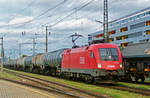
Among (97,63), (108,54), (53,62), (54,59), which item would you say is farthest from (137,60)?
(53,62)

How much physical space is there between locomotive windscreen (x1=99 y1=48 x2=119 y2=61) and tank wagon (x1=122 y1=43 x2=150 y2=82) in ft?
7.76

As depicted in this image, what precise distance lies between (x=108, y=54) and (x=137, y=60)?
11.4 ft

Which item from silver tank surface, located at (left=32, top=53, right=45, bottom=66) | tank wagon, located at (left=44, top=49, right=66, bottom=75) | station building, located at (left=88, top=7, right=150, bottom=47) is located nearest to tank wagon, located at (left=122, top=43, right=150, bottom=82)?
tank wagon, located at (left=44, top=49, right=66, bottom=75)

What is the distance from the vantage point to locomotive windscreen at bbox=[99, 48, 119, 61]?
17148 millimetres

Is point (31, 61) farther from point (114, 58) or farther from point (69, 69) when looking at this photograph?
point (114, 58)

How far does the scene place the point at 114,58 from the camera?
17.3 m

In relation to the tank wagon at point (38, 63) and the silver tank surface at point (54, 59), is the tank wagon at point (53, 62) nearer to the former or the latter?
the silver tank surface at point (54, 59)

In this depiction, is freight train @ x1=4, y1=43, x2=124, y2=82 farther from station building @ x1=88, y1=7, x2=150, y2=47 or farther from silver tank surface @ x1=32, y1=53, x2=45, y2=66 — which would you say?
station building @ x1=88, y1=7, x2=150, y2=47

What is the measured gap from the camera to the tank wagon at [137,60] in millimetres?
18422

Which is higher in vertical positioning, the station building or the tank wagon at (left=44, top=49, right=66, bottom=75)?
the station building

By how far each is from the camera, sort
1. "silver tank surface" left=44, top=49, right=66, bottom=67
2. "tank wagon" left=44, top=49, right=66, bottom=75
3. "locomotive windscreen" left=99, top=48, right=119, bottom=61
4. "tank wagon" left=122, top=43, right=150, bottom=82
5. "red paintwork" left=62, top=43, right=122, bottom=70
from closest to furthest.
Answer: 1. "red paintwork" left=62, top=43, right=122, bottom=70
2. "locomotive windscreen" left=99, top=48, right=119, bottom=61
3. "tank wagon" left=122, top=43, right=150, bottom=82
4. "tank wagon" left=44, top=49, right=66, bottom=75
5. "silver tank surface" left=44, top=49, right=66, bottom=67

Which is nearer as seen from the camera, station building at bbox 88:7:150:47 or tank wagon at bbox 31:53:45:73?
tank wagon at bbox 31:53:45:73

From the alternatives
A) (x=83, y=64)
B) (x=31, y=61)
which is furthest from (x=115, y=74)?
(x=31, y=61)

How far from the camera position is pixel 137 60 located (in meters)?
19.6
